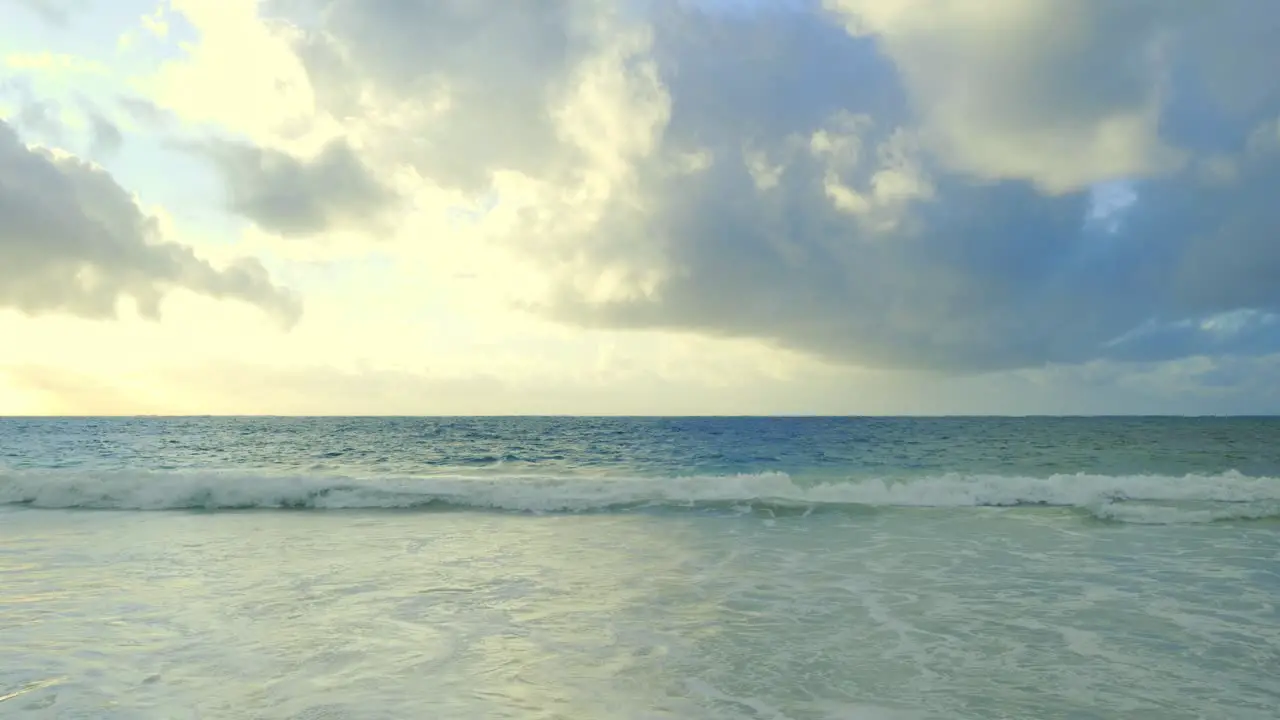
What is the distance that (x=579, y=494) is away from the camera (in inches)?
909

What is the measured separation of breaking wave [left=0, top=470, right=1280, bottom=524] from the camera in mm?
21812

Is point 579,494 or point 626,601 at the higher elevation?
point 579,494

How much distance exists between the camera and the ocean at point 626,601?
7.18 meters

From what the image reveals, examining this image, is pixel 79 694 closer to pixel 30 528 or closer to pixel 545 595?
pixel 545 595

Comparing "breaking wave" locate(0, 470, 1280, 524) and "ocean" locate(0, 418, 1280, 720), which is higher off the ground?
"breaking wave" locate(0, 470, 1280, 524)

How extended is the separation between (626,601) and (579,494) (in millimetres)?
12373

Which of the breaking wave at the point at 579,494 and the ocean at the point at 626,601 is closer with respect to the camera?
the ocean at the point at 626,601

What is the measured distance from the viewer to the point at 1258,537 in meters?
16.4

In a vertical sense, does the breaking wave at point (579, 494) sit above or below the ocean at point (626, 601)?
above

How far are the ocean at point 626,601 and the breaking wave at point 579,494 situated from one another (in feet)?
0.45

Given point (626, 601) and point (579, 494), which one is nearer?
point (626, 601)

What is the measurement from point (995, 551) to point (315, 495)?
60.8 feet

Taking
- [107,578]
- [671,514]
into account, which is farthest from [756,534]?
[107,578]

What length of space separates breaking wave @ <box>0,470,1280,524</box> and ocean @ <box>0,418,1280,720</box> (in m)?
0.14
